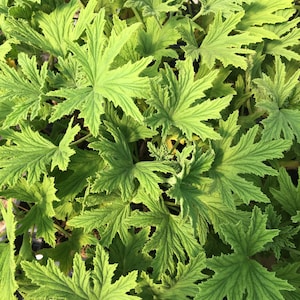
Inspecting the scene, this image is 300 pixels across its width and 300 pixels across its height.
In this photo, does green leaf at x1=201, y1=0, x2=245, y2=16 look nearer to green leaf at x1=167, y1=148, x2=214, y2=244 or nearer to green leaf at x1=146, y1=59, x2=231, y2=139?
green leaf at x1=146, y1=59, x2=231, y2=139

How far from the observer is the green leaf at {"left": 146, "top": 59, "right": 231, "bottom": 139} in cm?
98

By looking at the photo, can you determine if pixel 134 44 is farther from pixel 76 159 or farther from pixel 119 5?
pixel 76 159

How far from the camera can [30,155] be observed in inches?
39.7

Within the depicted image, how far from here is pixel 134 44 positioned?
3.82 feet

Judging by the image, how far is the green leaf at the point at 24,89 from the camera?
3.28 ft

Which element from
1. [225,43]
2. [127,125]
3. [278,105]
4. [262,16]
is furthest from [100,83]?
[262,16]

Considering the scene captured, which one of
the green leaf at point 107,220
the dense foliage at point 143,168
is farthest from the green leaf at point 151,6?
the green leaf at point 107,220

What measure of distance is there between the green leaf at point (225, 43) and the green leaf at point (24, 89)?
44cm

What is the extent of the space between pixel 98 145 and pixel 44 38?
0.40m

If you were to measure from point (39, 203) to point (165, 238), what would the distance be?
1.08ft

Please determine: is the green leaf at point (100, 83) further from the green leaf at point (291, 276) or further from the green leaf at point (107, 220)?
the green leaf at point (291, 276)

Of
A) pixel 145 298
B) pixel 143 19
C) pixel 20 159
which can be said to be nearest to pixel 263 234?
pixel 145 298

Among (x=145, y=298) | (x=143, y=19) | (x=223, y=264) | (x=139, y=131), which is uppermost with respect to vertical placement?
(x=143, y=19)

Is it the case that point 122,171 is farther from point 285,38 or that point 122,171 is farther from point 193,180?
point 285,38
